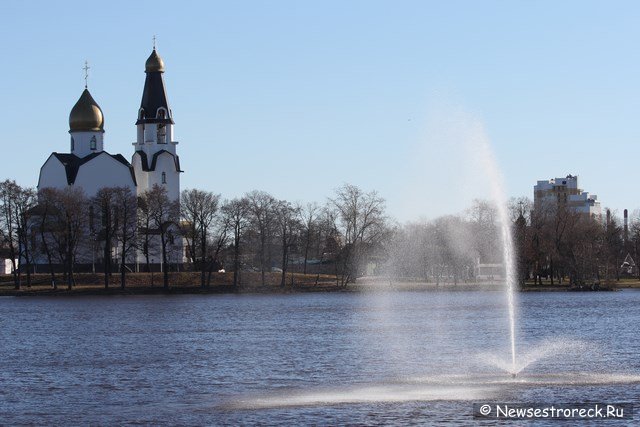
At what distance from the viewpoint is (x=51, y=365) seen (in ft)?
154

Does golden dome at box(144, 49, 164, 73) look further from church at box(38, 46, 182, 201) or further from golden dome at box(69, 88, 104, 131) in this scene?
golden dome at box(69, 88, 104, 131)

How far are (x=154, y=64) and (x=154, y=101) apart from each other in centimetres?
455

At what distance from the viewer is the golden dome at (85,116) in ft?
441

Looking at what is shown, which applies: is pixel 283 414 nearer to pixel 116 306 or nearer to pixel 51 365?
pixel 51 365

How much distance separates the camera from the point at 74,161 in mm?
133125

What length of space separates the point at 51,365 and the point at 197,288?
7332 cm

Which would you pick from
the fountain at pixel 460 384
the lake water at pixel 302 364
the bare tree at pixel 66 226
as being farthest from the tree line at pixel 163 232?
the fountain at pixel 460 384

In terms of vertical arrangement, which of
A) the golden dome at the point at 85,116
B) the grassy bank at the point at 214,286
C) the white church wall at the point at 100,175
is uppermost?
the golden dome at the point at 85,116

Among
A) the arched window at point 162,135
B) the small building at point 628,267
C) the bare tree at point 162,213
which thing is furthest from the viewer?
the small building at point 628,267

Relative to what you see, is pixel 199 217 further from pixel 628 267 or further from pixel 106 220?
pixel 628 267

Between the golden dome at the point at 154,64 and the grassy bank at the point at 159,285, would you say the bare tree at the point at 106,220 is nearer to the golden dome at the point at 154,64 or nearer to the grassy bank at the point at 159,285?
the grassy bank at the point at 159,285

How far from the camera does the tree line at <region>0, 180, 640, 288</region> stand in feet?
383

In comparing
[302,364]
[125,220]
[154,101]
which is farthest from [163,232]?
[302,364]

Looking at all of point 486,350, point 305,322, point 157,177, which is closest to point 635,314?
point 305,322
